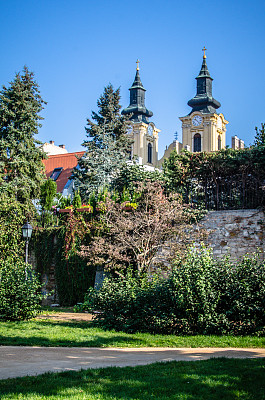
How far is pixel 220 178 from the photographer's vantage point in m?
→ 16.1

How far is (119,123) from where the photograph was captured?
30719 millimetres

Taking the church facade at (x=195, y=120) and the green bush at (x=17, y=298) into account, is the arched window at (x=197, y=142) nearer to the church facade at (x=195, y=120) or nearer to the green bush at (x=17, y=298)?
the church facade at (x=195, y=120)

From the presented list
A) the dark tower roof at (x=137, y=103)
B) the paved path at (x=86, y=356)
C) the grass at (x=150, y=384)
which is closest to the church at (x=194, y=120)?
the dark tower roof at (x=137, y=103)

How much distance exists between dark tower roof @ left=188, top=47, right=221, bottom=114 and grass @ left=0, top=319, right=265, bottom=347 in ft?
215

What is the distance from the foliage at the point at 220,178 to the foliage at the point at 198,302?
5.06 m

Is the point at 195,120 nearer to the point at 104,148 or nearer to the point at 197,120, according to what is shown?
the point at 197,120

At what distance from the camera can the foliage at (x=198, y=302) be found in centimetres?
979

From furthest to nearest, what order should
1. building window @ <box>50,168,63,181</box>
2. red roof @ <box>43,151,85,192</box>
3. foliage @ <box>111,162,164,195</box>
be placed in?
building window @ <box>50,168,63,181</box>, red roof @ <box>43,151,85,192</box>, foliage @ <box>111,162,164,195</box>

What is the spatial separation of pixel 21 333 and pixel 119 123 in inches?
875

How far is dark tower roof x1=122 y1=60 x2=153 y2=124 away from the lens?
73.3 metres

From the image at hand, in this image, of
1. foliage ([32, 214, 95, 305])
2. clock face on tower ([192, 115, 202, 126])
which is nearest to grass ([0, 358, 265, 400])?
foliage ([32, 214, 95, 305])

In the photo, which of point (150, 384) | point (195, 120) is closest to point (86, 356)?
point (150, 384)

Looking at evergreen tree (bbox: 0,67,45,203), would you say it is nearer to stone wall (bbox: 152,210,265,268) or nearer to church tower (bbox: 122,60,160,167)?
stone wall (bbox: 152,210,265,268)

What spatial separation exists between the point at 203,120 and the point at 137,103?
35.6 ft
